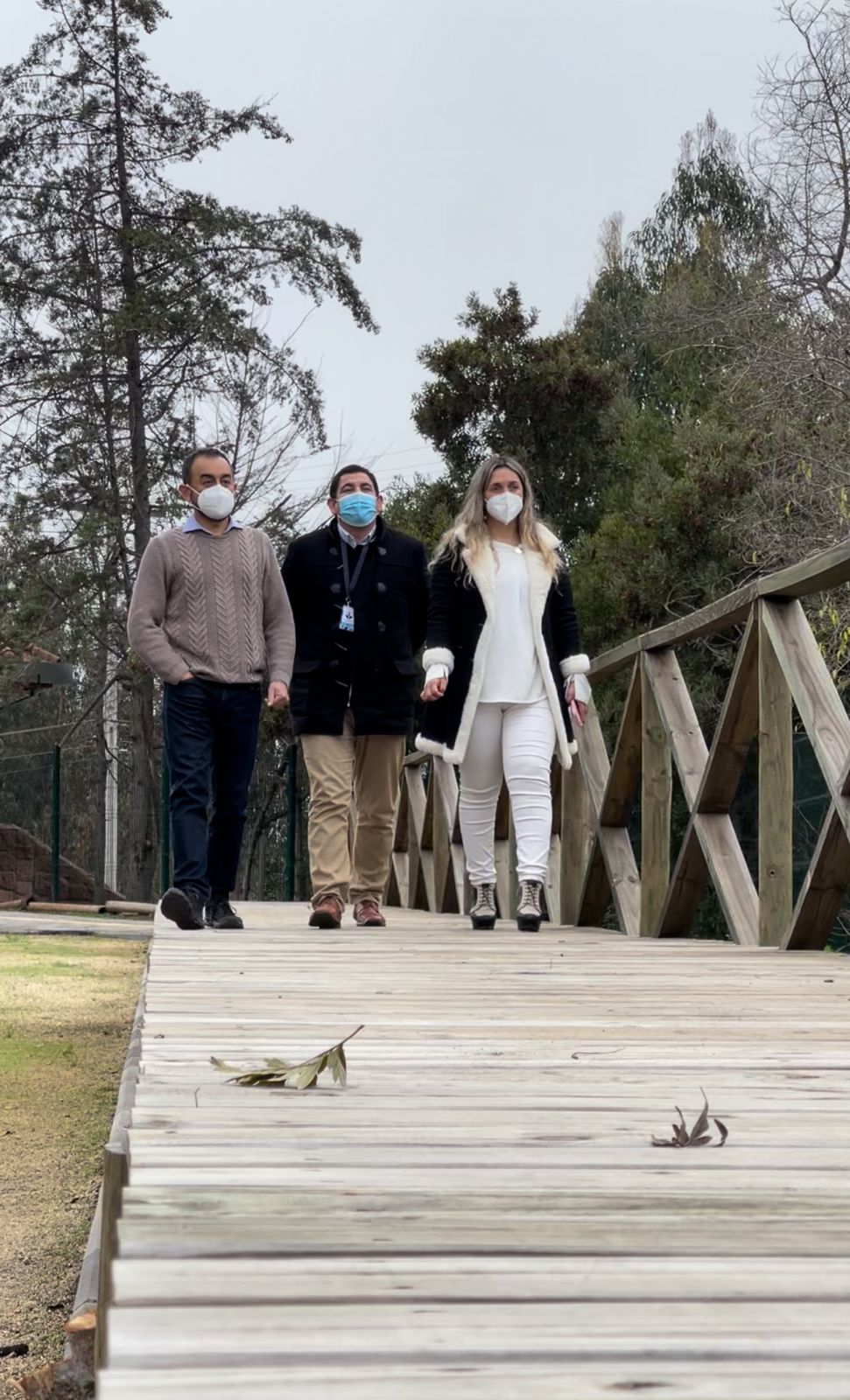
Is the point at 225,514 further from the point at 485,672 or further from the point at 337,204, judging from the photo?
the point at 337,204

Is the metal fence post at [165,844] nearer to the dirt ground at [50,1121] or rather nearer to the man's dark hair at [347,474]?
the dirt ground at [50,1121]

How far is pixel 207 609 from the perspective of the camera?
225 inches

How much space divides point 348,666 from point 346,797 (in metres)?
0.45

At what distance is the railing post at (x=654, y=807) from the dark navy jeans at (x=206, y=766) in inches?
51.0

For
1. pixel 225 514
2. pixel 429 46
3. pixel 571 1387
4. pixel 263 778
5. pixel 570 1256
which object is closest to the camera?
pixel 571 1387

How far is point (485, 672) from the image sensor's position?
19.5 ft

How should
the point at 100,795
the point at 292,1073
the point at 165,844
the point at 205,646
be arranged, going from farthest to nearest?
the point at 100,795
the point at 165,844
the point at 205,646
the point at 292,1073

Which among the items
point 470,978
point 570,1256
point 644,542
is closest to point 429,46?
point 644,542

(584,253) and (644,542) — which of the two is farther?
(584,253)

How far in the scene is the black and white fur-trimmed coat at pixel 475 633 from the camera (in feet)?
19.4

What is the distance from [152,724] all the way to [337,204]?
20.6 feet

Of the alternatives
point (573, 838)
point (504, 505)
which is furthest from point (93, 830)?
point (504, 505)

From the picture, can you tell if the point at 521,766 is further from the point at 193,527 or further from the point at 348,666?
the point at 193,527

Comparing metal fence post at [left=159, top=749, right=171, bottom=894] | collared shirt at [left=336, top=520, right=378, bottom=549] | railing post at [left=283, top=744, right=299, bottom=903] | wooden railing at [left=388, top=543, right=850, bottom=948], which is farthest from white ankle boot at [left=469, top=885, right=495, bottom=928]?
metal fence post at [left=159, top=749, right=171, bottom=894]
